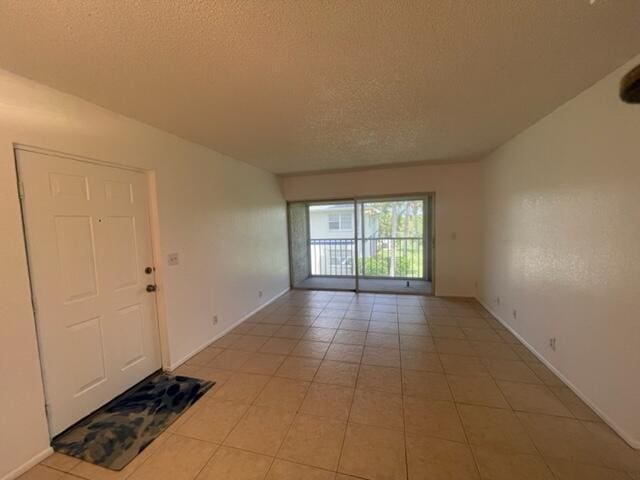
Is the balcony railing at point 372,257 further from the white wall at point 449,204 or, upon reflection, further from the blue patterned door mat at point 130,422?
the blue patterned door mat at point 130,422

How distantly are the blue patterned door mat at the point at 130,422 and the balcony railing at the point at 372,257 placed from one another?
14.2 ft

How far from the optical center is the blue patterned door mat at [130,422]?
1686 millimetres

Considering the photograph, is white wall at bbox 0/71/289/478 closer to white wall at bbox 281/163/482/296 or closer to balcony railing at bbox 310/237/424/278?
balcony railing at bbox 310/237/424/278

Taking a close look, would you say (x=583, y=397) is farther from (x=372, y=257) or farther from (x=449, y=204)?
(x=372, y=257)

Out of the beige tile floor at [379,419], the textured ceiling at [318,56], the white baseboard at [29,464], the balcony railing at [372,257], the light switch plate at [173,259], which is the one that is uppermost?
the textured ceiling at [318,56]

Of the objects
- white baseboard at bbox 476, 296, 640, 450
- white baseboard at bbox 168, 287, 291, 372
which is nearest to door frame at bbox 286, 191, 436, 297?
white baseboard at bbox 168, 287, 291, 372

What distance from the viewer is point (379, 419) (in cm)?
190

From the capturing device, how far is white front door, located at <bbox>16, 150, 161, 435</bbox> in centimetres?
172

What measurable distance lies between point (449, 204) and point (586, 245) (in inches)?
108

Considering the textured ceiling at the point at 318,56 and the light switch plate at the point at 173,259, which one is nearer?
the textured ceiling at the point at 318,56

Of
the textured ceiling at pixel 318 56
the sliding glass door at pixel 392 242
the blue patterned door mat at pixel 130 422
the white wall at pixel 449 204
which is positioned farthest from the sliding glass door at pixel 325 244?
the textured ceiling at pixel 318 56

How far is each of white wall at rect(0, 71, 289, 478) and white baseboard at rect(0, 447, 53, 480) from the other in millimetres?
22

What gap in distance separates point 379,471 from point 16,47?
2.97 meters

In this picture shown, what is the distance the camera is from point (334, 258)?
686 centimetres
